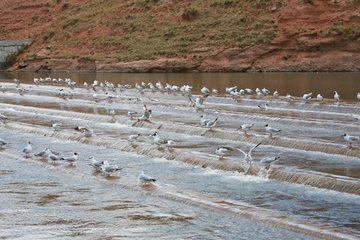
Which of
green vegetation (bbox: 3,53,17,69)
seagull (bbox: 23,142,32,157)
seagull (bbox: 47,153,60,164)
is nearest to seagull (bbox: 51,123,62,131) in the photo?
seagull (bbox: 23,142,32,157)

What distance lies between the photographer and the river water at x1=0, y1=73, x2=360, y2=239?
8523mm

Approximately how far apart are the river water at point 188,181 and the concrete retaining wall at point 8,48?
59.6 meters

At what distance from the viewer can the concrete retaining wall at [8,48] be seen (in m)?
76.2

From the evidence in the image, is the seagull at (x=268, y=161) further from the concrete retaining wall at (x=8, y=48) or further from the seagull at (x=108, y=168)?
the concrete retaining wall at (x=8, y=48)

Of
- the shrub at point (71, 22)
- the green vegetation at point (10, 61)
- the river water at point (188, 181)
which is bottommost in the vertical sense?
the river water at point (188, 181)

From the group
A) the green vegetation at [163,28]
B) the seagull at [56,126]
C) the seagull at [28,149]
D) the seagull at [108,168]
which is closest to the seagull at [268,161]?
the seagull at [108,168]

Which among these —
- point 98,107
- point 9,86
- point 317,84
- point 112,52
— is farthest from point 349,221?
point 112,52

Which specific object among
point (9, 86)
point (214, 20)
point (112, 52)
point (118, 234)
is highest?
point (214, 20)

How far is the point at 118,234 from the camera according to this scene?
819cm

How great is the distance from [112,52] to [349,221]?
2433 inches

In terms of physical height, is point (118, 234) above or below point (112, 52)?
below

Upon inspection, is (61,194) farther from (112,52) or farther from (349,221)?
(112,52)

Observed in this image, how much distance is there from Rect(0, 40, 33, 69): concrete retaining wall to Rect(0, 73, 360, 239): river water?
195 ft

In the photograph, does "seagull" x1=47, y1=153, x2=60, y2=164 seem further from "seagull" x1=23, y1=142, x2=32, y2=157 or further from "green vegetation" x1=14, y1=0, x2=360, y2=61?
"green vegetation" x1=14, y1=0, x2=360, y2=61
